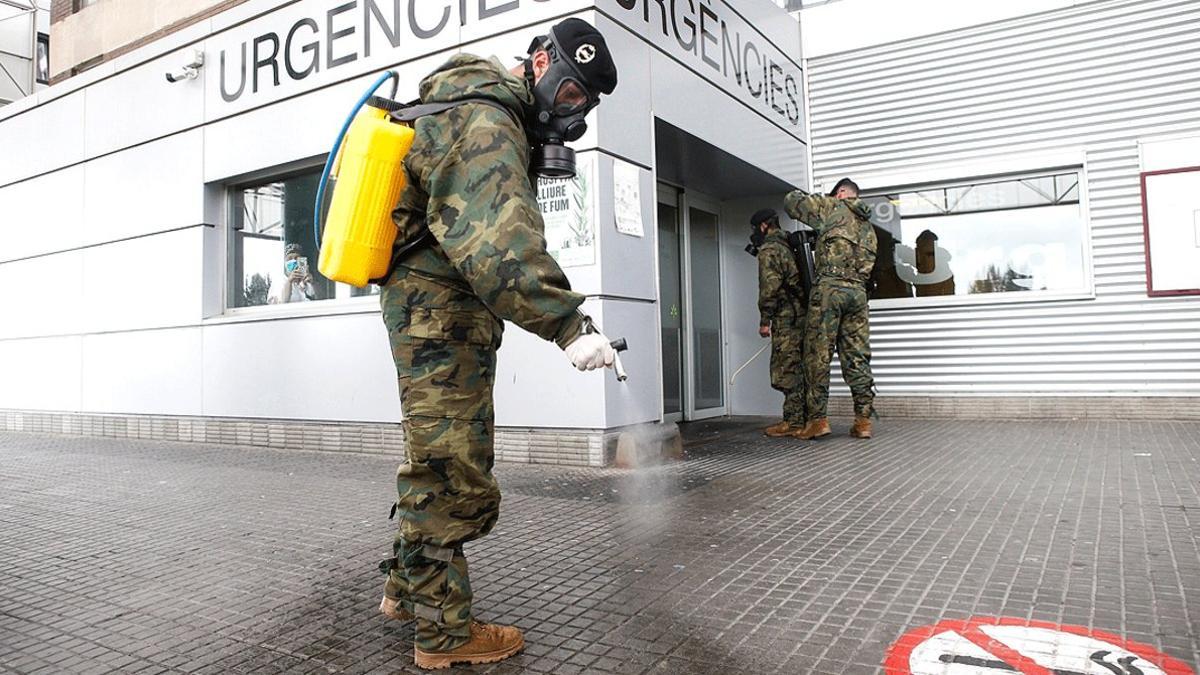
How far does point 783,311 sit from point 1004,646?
5.60 metres

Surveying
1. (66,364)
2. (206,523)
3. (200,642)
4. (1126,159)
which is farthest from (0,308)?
(1126,159)

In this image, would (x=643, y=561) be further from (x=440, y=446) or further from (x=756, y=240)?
(x=756, y=240)

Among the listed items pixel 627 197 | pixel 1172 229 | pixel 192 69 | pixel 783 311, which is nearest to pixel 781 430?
pixel 783 311

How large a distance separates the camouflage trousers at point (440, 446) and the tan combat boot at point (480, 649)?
0.02m

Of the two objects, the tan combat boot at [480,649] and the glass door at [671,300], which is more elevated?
the glass door at [671,300]

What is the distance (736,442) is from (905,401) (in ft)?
9.47

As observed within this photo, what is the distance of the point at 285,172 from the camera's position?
7.67m

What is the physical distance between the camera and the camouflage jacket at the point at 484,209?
2.14 meters

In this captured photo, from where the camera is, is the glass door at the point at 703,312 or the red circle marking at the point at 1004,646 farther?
the glass door at the point at 703,312

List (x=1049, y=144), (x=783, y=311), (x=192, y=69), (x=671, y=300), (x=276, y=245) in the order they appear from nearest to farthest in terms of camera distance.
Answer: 1. (x=783, y=311)
2. (x=276, y=245)
3. (x=192, y=69)
4. (x=1049, y=144)
5. (x=671, y=300)

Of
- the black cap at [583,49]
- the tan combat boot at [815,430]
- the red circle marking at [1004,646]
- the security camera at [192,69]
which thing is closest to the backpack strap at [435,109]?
the black cap at [583,49]

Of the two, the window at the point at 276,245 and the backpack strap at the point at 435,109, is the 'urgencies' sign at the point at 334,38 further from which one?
the backpack strap at the point at 435,109

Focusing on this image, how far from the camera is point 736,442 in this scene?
704 cm

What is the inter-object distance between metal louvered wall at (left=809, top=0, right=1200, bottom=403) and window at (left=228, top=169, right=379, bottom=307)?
6147 mm
